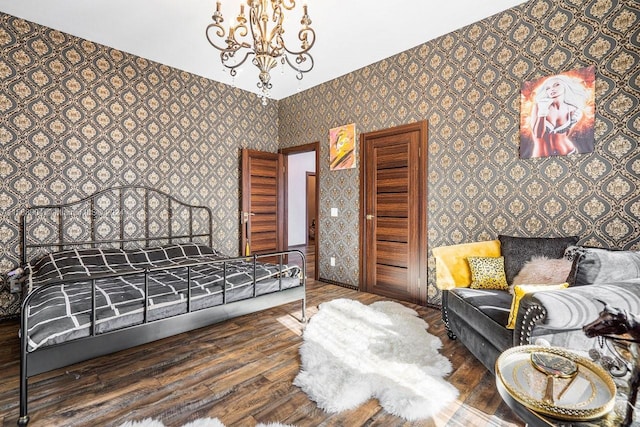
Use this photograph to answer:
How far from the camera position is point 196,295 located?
234 centimetres

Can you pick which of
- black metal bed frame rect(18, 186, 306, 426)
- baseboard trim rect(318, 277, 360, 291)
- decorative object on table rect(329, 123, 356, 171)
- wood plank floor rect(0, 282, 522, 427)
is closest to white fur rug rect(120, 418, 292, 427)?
wood plank floor rect(0, 282, 522, 427)

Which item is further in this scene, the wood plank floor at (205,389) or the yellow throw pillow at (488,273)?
the yellow throw pillow at (488,273)

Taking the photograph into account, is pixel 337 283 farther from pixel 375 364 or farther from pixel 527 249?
pixel 527 249

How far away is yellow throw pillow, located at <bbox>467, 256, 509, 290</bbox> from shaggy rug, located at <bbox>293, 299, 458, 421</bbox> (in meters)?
0.59

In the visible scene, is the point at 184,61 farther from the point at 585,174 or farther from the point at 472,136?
the point at 585,174

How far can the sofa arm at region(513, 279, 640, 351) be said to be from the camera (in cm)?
147

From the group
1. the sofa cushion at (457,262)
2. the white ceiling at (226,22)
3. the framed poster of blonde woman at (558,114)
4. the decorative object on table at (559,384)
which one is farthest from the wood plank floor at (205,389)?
the white ceiling at (226,22)

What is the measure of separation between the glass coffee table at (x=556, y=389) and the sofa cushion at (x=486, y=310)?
71 centimetres

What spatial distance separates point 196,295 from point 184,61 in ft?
10.2

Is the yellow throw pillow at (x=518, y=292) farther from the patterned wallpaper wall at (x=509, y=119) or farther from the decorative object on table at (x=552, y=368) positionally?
the patterned wallpaper wall at (x=509, y=119)

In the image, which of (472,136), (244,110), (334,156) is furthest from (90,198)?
(472,136)

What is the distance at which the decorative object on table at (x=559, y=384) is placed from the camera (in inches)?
35.1

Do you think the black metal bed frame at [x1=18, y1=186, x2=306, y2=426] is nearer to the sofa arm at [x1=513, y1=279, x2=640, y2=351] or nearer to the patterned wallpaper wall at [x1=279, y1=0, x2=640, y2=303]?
the sofa arm at [x1=513, y1=279, x2=640, y2=351]

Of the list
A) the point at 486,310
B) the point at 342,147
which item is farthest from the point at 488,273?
the point at 342,147
